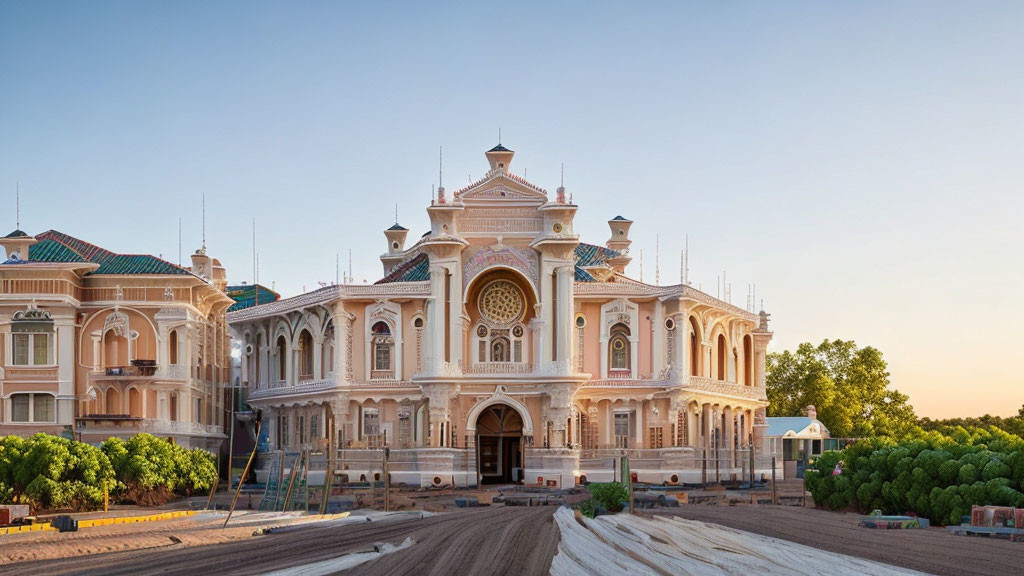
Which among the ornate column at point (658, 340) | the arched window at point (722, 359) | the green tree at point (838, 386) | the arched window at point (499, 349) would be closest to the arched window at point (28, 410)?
the arched window at point (499, 349)

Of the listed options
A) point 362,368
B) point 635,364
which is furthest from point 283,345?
point 635,364

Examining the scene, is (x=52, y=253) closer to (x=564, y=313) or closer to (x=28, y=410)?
(x=28, y=410)

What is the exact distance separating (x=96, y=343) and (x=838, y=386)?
2437 inches

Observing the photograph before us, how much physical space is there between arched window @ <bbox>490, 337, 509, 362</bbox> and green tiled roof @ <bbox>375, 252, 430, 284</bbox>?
205 inches

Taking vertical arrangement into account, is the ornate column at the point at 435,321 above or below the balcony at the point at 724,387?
above

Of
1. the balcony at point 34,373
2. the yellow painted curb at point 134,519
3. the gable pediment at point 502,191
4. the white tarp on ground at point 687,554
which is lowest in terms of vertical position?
the yellow painted curb at point 134,519

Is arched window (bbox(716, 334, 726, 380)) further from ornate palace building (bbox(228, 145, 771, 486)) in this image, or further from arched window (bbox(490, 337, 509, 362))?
arched window (bbox(490, 337, 509, 362))

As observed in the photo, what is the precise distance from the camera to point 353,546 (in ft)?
126

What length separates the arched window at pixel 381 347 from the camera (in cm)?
7112

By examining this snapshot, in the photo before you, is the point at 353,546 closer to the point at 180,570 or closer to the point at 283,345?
the point at 180,570

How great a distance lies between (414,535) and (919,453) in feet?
67.8

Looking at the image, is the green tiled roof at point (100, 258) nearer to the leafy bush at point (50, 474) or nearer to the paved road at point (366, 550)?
the leafy bush at point (50, 474)

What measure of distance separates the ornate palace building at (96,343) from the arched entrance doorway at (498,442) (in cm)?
1637

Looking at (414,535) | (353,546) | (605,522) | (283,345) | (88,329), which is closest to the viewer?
(353,546)
